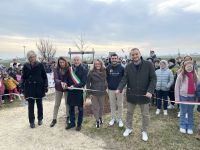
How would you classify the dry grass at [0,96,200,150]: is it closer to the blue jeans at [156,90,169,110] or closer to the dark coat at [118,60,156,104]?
the blue jeans at [156,90,169,110]

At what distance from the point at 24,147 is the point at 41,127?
1375 mm

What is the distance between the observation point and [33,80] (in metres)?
7.25

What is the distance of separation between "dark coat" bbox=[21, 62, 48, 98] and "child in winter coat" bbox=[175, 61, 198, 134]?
356 cm

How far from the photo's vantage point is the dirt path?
20.3ft

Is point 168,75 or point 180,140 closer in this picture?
point 180,140

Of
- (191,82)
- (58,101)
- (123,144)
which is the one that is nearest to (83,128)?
(58,101)

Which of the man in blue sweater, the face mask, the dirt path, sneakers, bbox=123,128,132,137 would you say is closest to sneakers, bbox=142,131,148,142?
sneakers, bbox=123,128,132,137

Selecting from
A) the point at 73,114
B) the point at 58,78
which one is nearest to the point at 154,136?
the point at 73,114

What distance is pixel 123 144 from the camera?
6211mm

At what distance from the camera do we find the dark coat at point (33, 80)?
7227 mm

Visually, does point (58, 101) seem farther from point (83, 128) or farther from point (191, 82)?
point (191, 82)

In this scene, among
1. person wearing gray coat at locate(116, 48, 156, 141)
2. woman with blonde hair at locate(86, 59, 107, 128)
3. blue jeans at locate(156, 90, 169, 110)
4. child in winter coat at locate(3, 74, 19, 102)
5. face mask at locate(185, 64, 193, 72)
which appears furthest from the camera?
child in winter coat at locate(3, 74, 19, 102)

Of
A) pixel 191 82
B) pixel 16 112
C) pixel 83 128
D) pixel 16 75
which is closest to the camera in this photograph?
pixel 191 82

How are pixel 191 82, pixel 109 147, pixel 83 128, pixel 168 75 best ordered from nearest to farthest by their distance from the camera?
pixel 109 147 < pixel 191 82 < pixel 83 128 < pixel 168 75
